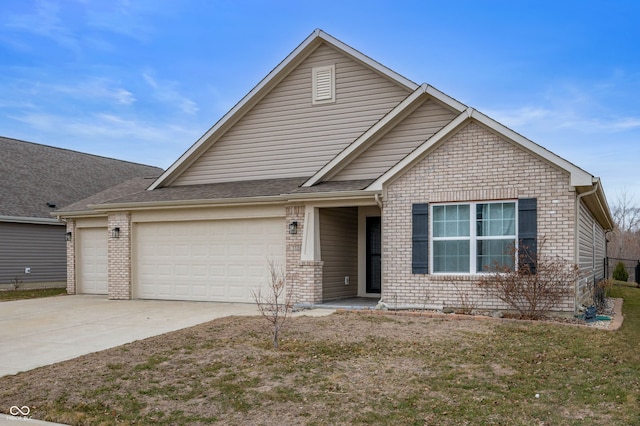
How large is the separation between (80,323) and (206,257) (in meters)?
4.42

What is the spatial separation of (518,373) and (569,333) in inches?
109

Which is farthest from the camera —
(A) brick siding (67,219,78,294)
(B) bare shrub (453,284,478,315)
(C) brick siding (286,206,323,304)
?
(A) brick siding (67,219,78,294)

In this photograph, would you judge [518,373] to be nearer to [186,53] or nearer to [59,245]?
[186,53]

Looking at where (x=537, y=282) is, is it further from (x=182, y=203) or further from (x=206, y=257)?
(x=182, y=203)

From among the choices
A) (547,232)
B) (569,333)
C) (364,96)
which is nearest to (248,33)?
(364,96)

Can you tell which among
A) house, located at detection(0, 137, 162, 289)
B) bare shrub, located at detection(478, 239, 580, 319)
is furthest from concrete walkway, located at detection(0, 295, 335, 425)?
house, located at detection(0, 137, 162, 289)

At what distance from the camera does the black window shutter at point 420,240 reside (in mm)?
12094

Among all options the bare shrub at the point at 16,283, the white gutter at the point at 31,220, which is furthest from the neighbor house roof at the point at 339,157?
the bare shrub at the point at 16,283

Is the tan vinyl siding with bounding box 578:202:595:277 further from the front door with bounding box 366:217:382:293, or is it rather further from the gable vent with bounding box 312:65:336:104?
the gable vent with bounding box 312:65:336:104

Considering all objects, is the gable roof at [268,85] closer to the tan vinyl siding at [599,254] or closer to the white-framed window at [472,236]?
the white-framed window at [472,236]

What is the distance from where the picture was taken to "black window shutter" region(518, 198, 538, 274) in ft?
36.3

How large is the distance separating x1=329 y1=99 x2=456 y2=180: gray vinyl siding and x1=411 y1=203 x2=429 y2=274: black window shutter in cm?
233

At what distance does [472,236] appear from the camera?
1170 centimetres

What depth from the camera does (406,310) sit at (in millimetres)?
11820
